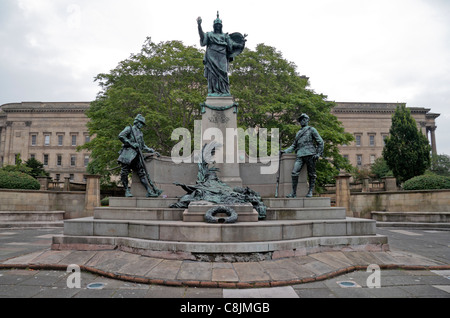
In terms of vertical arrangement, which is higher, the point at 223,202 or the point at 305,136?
the point at 305,136

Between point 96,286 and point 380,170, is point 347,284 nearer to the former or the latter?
point 96,286

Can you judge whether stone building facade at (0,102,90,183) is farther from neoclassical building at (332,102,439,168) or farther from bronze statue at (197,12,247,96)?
bronze statue at (197,12,247,96)

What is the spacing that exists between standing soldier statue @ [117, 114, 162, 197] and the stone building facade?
228 feet

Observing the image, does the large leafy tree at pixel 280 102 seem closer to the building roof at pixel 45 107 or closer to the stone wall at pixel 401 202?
the stone wall at pixel 401 202

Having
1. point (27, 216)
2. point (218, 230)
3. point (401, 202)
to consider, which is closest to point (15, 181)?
point (27, 216)

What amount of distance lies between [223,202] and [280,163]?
347cm

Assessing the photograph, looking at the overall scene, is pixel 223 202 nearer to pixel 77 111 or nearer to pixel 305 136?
pixel 305 136

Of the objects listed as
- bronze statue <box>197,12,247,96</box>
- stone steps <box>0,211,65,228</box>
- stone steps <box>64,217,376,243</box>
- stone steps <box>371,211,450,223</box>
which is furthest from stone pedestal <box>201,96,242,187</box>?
stone steps <box>371,211,450,223</box>

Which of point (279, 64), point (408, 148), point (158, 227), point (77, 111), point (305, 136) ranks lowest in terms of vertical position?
point (158, 227)

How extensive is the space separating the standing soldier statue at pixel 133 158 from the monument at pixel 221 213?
155 millimetres

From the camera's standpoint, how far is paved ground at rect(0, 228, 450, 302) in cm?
520

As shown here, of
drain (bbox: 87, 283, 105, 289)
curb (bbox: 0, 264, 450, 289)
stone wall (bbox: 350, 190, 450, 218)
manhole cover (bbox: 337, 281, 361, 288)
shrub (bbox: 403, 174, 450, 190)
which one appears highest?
shrub (bbox: 403, 174, 450, 190)

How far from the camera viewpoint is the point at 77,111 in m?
72.3
